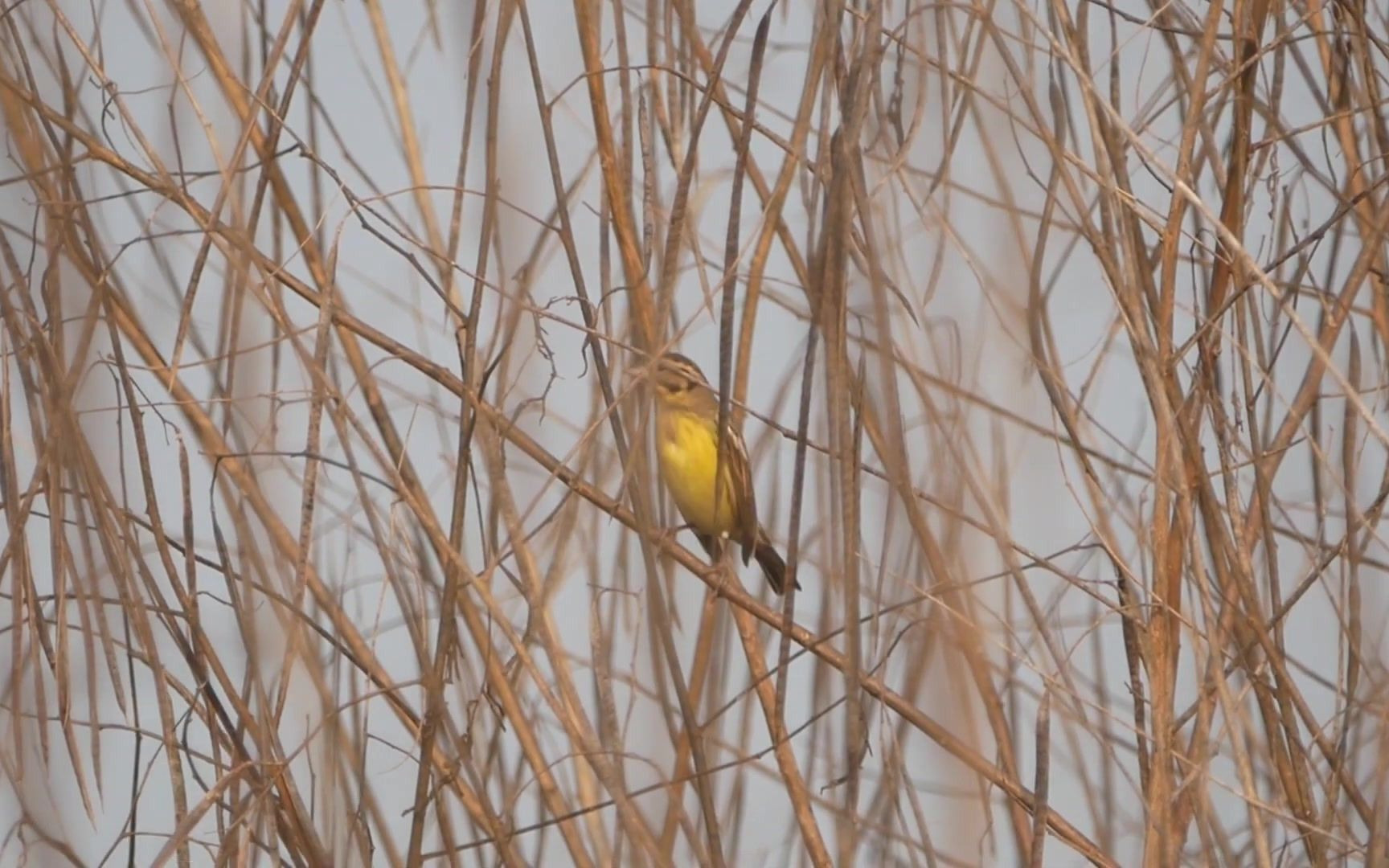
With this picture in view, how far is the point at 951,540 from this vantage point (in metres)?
0.92

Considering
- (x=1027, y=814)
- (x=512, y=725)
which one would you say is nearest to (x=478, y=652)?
(x=512, y=725)

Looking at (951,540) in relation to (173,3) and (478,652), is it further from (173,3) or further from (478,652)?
(173,3)

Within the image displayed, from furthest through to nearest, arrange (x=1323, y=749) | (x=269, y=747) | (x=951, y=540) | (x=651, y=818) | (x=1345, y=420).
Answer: (x=1345, y=420)
(x=1323, y=749)
(x=269, y=747)
(x=651, y=818)
(x=951, y=540)

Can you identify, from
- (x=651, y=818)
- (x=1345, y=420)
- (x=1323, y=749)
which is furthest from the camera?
(x=1345, y=420)

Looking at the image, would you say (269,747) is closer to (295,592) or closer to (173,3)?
(295,592)

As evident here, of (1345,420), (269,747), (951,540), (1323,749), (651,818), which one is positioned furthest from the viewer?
(1345,420)

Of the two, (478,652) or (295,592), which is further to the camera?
(478,652)

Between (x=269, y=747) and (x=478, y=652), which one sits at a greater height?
(x=478, y=652)

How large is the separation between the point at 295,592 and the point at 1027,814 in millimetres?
645

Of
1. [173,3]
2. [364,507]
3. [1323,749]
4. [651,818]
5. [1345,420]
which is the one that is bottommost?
[651,818]

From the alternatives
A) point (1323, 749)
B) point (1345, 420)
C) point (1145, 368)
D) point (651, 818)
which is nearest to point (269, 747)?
point (651, 818)

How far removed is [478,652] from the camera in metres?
1.31

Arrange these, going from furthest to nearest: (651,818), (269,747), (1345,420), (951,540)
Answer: (1345,420) < (269,747) < (651,818) < (951,540)

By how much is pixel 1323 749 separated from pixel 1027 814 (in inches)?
9.9
